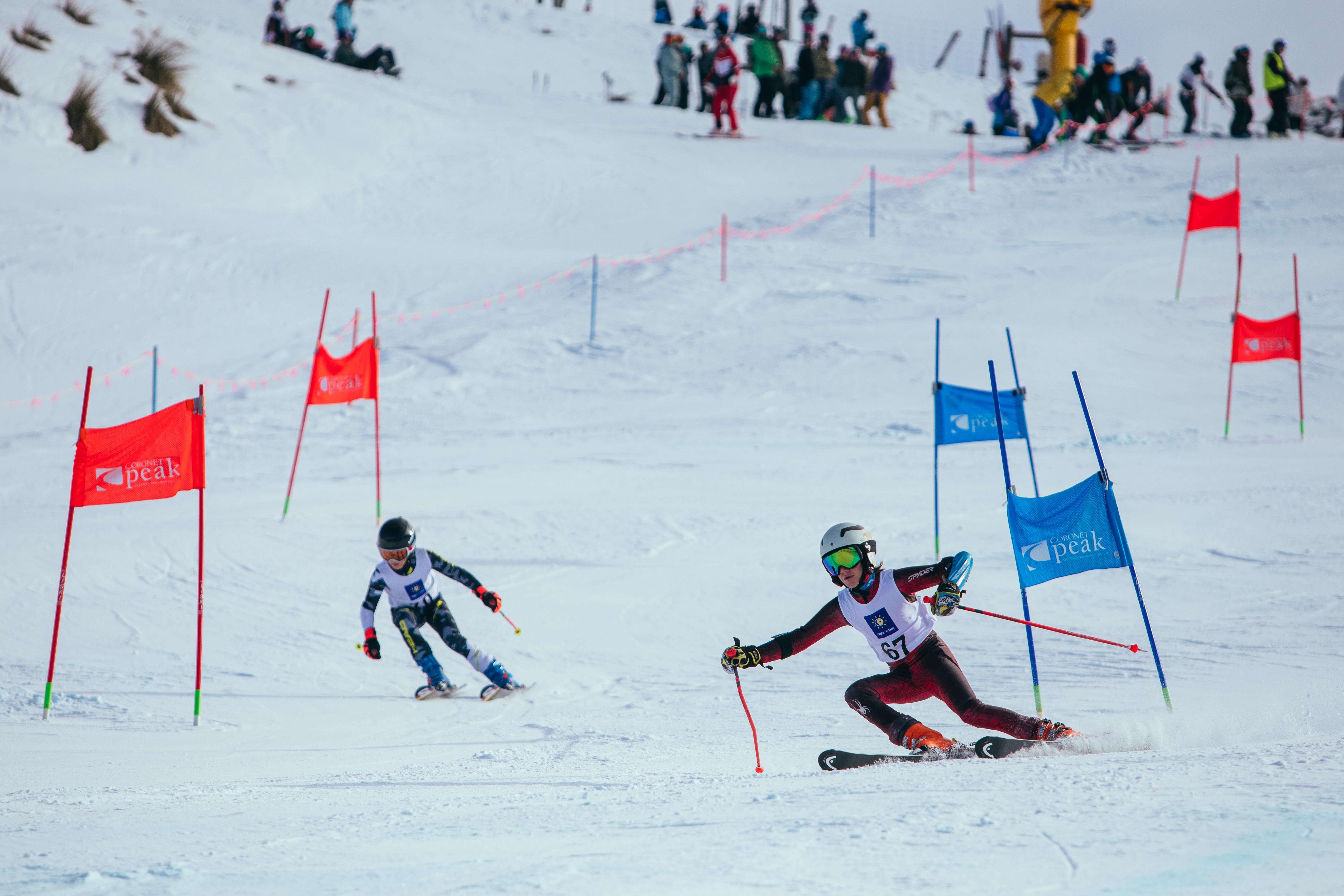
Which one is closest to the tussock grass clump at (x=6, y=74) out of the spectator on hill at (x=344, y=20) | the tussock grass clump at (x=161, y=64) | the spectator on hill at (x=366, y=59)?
the tussock grass clump at (x=161, y=64)

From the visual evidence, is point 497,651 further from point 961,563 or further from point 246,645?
point 961,563

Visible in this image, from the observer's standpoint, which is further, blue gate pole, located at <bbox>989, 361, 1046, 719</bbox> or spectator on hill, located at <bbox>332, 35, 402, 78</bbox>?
spectator on hill, located at <bbox>332, 35, 402, 78</bbox>

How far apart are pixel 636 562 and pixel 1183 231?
46.6ft

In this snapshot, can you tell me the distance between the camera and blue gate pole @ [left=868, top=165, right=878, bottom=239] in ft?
65.8

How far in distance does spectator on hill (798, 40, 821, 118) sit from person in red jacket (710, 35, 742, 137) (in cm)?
179

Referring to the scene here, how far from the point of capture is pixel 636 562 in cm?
957

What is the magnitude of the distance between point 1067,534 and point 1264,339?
294 inches

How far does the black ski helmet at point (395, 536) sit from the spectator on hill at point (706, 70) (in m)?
20.7

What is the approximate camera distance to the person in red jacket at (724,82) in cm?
2317

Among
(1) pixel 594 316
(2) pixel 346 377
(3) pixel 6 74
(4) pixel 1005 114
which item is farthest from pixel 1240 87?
(3) pixel 6 74

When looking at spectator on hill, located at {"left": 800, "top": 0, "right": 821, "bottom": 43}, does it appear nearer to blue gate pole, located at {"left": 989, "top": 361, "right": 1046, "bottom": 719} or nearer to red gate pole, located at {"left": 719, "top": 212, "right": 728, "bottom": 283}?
red gate pole, located at {"left": 719, "top": 212, "right": 728, "bottom": 283}

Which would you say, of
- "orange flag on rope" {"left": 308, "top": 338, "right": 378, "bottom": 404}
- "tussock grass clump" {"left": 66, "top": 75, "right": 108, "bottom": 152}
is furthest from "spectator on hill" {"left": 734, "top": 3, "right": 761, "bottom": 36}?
"orange flag on rope" {"left": 308, "top": 338, "right": 378, "bottom": 404}

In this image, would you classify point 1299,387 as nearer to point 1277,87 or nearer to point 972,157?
point 972,157

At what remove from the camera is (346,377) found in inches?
434
